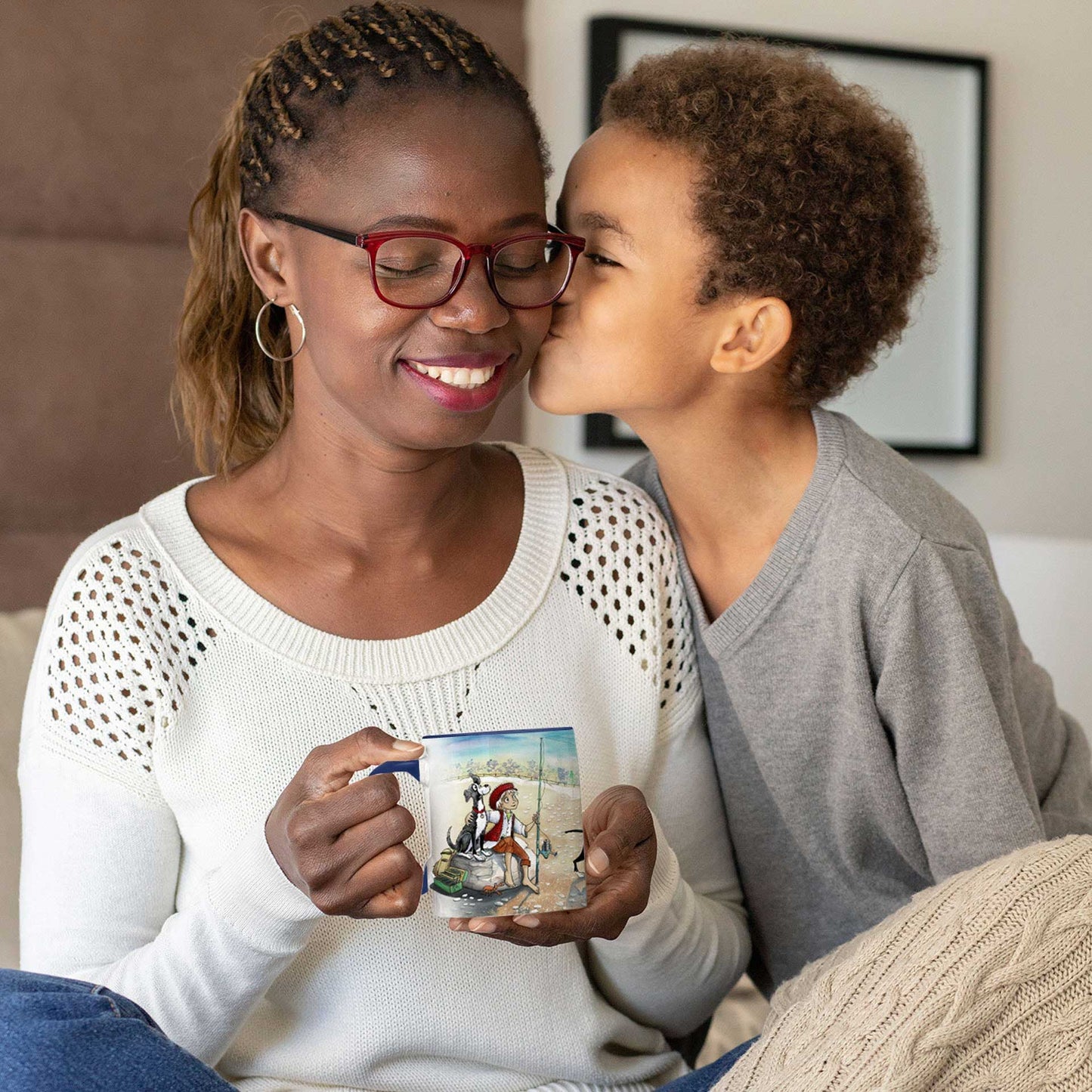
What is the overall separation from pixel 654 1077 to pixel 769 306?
750 millimetres

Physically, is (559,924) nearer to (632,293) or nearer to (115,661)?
(115,661)

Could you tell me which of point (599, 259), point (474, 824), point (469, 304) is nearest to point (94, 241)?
point (599, 259)

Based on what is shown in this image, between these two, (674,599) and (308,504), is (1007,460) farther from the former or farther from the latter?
(308,504)

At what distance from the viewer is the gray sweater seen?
Answer: 120 cm

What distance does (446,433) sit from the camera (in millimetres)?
1128

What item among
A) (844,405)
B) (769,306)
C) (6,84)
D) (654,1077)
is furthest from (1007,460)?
(6,84)

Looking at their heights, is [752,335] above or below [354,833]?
above

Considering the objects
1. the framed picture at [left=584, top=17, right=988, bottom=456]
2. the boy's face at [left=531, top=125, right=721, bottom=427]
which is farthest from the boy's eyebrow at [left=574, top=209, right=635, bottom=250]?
the framed picture at [left=584, top=17, right=988, bottom=456]

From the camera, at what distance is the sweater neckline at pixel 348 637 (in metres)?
1.16

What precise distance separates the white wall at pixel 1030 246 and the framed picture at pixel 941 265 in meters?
0.05

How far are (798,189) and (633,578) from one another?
405mm

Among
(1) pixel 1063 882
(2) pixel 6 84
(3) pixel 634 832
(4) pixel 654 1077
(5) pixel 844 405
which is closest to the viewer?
(1) pixel 1063 882

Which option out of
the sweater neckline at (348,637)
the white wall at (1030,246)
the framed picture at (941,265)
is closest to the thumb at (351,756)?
the sweater neckline at (348,637)

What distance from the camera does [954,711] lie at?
1.21 metres
